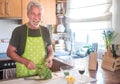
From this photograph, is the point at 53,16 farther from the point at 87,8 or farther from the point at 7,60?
the point at 7,60

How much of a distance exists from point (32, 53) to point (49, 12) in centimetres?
187

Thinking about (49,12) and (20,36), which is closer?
(20,36)

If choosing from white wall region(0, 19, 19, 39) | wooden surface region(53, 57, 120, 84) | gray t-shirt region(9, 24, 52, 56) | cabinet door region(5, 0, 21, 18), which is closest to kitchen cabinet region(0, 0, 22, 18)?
cabinet door region(5, 0, 21, 18)

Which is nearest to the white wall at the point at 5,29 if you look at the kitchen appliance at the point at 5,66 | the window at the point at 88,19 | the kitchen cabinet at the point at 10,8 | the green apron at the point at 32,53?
the kitchen cabinet at the point at 10,8

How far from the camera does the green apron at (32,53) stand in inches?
75.8

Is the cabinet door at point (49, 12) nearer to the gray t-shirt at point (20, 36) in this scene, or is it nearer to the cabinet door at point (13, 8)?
the cabinet door at point (13, 8)

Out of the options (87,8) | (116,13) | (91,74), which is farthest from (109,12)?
(91,74)

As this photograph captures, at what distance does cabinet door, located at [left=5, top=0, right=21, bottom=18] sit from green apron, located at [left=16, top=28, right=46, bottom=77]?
5.14 feet

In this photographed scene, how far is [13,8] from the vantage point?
336cm

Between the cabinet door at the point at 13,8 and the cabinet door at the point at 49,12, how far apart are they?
1.60 feet

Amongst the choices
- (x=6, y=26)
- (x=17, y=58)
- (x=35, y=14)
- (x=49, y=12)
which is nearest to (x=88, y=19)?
(x=49, y=12)

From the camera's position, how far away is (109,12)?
9.27 ft

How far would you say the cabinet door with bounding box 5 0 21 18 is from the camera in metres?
3.29

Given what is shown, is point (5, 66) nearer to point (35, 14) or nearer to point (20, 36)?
point (20, 36)
